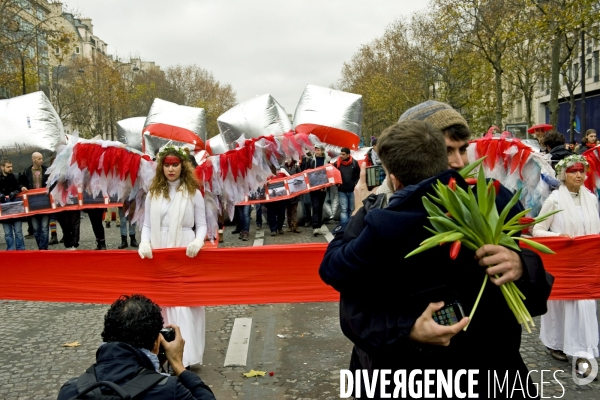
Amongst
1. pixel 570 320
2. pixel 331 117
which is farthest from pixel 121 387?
pixel 331 117

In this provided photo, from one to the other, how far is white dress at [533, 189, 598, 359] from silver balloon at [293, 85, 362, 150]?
9.48m

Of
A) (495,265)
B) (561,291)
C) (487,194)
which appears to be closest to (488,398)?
(495,265)

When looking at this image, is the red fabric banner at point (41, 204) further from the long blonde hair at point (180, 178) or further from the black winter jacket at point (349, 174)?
the long blonde hair at point (180, 178)

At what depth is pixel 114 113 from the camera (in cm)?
5472

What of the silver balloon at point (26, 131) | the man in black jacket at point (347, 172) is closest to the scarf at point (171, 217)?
the silver balloon at point (26, 131)

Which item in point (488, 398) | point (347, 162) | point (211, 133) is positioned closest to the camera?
point (488, 398)

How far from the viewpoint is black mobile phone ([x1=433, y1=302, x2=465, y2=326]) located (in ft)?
6.42

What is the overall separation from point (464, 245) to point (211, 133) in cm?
8219

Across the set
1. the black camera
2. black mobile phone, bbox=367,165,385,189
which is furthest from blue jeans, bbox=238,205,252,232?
the black camera

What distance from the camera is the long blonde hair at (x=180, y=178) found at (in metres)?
5.61

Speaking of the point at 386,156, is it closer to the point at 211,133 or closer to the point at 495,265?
the point at 495,265

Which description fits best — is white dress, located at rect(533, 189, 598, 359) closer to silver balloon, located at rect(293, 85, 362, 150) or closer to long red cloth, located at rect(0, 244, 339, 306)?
long red cloth, located at rect(0, 244, 339, 306)

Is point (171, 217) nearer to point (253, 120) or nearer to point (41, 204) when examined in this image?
point (41, 204)

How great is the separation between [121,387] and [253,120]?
1393 centimetres
